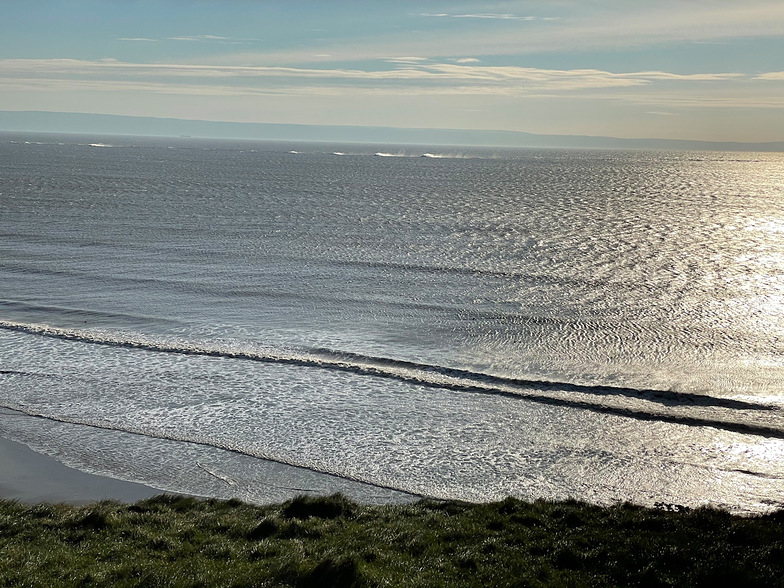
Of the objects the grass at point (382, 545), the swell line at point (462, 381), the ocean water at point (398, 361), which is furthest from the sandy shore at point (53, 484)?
the swell line at point (462, 381)

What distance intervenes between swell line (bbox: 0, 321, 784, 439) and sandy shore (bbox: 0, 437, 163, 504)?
9023 mm

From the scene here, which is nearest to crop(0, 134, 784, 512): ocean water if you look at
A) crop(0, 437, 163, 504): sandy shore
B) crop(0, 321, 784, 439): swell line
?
crop(0, 321, 784, 439): swell line

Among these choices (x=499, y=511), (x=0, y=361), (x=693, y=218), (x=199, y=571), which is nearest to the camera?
(x=199, y=571)

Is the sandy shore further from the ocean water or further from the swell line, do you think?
the swell line

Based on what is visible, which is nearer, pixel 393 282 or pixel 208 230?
pixel 393 282

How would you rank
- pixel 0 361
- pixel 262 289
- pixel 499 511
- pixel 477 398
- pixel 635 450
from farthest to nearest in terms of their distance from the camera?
pixel 262 289, pixel 0 361, pixel 477 398, pixel 635 450, pixel 499 511

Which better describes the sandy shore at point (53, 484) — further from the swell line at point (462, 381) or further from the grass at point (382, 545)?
the swell line at point (462, 381)

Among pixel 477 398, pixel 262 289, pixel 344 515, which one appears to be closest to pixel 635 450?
pixel 477 398

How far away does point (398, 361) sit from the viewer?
24.9 meters

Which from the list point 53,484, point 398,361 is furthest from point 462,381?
point 53,484

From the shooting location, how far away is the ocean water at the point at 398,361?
1684cm

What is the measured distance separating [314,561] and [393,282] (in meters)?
27.6

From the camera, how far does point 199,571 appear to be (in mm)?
9875

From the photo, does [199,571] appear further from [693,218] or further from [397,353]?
[693,218]
